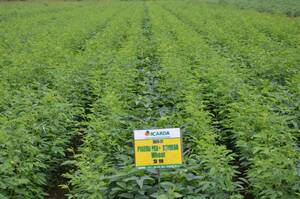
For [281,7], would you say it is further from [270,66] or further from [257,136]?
[257,136]

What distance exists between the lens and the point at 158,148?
383 centimetres

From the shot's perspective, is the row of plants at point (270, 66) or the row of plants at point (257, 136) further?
the row of plants at point (270, 66)

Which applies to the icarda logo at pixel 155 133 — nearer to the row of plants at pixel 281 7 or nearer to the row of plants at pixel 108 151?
the row of plants at pixel 108 151

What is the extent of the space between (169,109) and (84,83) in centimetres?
233

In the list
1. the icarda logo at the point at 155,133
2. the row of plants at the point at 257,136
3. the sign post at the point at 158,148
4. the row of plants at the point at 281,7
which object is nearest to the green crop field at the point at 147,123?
the row of plants at the point at 257,136

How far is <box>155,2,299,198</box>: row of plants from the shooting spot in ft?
→ 13.1

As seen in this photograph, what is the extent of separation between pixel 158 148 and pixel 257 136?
1.44 metres

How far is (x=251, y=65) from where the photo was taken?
A: 9578mm

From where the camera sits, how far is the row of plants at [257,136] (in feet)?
13.1

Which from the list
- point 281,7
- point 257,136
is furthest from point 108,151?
point 281,7

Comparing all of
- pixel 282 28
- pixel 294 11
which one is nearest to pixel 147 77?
pixel 282 28

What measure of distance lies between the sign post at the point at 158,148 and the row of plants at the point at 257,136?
0.92 meters

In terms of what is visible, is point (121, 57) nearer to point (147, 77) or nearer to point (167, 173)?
point (147, 77)

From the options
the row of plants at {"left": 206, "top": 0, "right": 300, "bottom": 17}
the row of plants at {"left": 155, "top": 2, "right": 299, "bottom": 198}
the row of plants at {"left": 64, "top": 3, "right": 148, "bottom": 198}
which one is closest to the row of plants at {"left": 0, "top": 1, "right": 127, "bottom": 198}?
the row of plants at {"left": 64, "top": 3, "right": 148, "bottom": 198}
